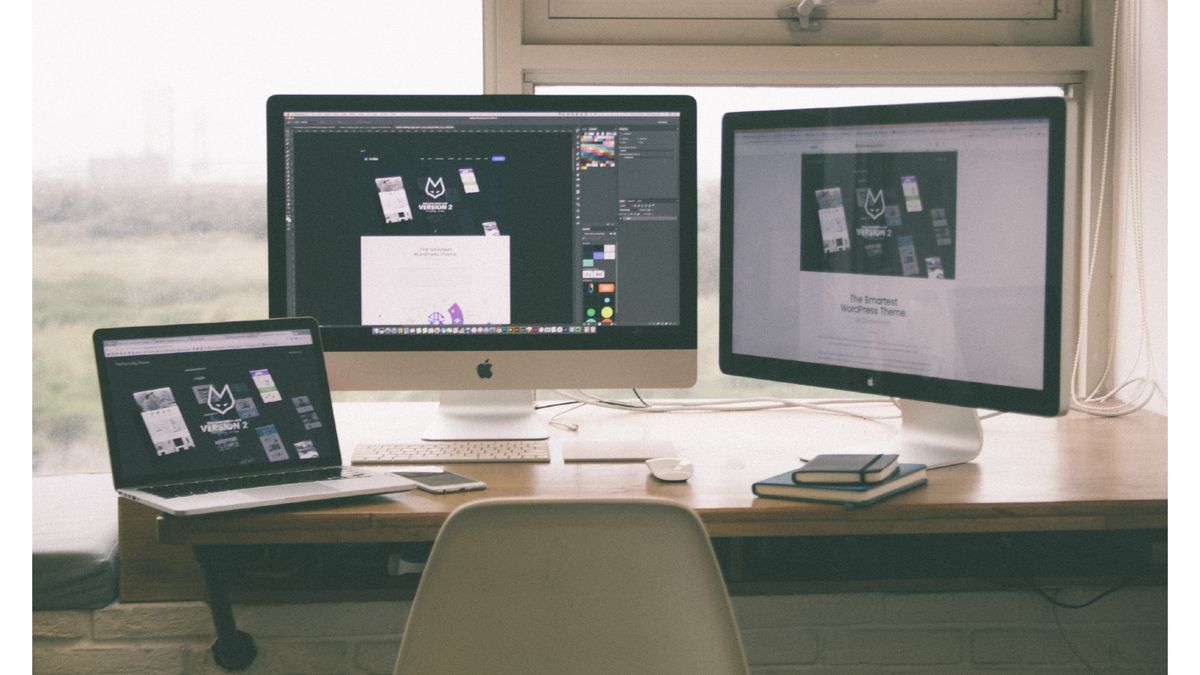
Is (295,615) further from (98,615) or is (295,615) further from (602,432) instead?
(602,432)

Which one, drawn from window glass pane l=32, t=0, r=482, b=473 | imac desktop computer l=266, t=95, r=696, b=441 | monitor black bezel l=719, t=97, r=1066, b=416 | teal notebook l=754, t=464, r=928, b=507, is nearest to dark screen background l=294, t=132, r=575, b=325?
imac desktop computer l=266, t=95, r=696, b=441

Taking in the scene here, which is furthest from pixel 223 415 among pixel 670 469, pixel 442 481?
pixel 670 469

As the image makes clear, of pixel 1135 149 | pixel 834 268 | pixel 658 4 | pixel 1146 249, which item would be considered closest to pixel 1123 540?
pixel 834 268

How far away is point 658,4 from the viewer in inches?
81.0

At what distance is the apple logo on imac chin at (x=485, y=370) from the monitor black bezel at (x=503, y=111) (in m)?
0.02

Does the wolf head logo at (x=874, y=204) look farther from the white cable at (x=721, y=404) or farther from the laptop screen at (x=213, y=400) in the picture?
the laptop screen at (x=213, y=400)

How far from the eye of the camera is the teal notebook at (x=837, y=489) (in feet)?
4.36

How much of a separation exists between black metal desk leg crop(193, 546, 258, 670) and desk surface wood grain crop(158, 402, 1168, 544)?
14cm

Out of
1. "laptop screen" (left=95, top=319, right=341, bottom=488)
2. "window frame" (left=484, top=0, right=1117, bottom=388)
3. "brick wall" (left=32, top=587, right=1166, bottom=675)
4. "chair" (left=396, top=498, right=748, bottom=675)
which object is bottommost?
"brick wall" (left=32, top=587, right=1166, bottom=675)

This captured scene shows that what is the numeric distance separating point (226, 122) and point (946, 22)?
138cm

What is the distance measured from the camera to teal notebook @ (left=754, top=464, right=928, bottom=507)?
133 cm

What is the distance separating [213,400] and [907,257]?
991 millimetres

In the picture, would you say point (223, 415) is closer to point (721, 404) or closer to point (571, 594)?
point (571, 594)

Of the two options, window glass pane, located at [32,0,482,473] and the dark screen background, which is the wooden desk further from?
window glass pane, located at [32,0,482,473]
